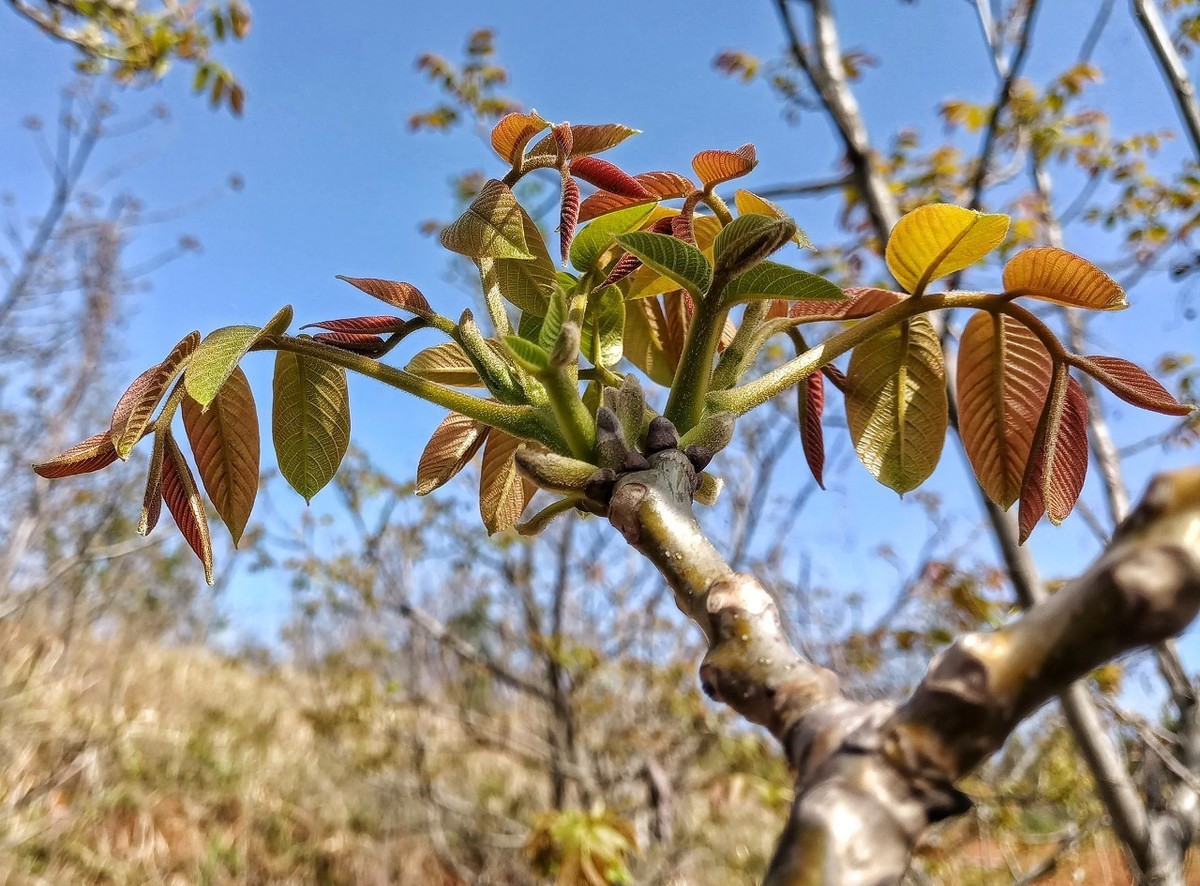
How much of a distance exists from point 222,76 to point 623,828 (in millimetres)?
3483

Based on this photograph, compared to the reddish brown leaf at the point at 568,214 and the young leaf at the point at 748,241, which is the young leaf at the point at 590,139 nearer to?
the reddish brown leaf at the point at 568,214

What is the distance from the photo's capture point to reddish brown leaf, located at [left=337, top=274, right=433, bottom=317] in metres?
0.60

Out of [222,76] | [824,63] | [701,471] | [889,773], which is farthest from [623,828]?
[222,76]

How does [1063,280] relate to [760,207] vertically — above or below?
below

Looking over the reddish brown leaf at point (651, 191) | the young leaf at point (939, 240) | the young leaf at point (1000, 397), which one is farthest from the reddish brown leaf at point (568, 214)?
the young leaf at point (1000, 397)

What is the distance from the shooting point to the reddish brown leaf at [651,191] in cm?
69

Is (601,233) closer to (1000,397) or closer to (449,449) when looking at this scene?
(449,449)

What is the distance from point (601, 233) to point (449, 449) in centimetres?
25

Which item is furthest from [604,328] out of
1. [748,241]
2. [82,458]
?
[82,458]

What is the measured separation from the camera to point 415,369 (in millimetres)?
681

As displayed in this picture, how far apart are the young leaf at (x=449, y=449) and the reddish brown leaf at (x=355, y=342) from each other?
130 mm

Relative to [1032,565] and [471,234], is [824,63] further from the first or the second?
[471,234]

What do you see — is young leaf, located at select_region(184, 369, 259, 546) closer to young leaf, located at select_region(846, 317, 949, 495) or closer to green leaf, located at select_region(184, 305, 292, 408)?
green leaf, located at select_region(184, 305, 292, 408)

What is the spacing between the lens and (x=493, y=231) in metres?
0.61
